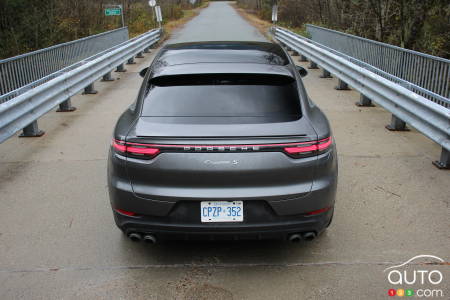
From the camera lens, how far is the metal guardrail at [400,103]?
593cm

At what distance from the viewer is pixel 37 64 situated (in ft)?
32.0

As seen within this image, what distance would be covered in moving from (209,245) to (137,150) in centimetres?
122

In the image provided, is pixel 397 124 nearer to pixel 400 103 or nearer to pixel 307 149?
pixel 400 103

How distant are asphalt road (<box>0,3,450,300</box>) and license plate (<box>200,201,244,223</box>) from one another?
53 cm

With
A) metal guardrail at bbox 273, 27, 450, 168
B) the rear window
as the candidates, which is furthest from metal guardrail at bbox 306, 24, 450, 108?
the rear window

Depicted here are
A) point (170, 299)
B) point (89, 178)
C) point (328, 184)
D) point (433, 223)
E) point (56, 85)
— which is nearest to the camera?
point (170, 299)

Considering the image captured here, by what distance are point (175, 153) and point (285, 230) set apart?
1.01 m

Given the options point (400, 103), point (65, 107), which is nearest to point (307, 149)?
point (400, 103)

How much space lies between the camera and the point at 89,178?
19.4ft

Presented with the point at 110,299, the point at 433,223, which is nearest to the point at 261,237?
the point at 110,299

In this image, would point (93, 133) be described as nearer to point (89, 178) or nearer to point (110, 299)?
point (89, 178)

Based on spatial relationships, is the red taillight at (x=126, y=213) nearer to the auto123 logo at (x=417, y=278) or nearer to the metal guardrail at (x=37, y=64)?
the auto123 logo at (x=417, y=278)

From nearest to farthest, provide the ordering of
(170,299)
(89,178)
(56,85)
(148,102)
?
(170,299)
(148,102)
(89,178)
(56,85)

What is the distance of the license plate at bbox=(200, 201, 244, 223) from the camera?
3494 millimetres
